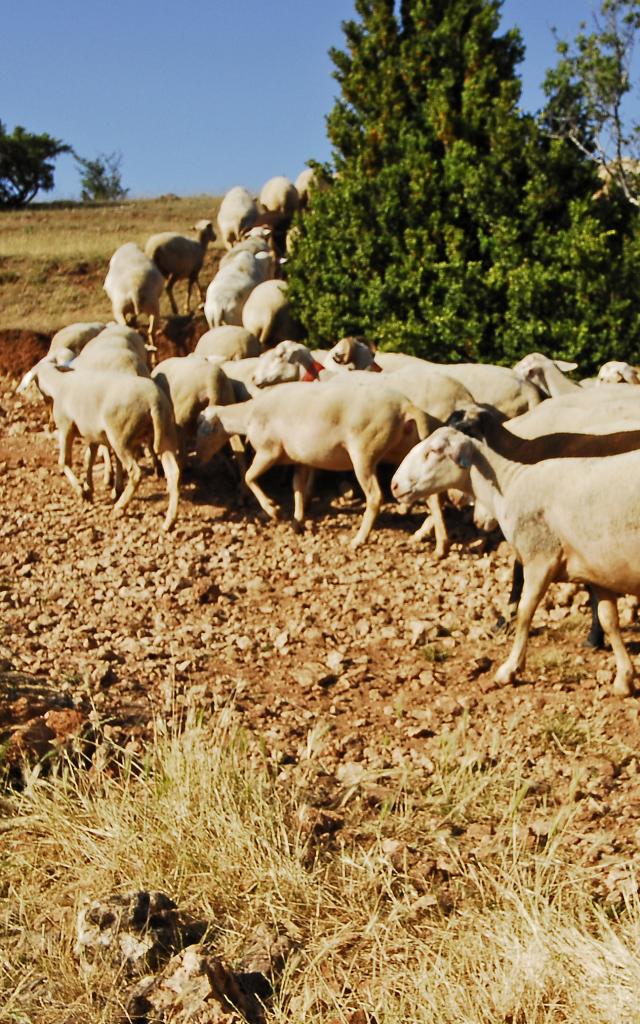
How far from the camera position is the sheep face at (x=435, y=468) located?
7.66 m

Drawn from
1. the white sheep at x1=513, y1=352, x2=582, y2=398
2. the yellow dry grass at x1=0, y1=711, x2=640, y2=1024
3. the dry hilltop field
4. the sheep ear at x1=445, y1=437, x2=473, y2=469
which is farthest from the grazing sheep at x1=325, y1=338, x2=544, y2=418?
the yellow dry grass at x1=0, y1=711, x2=640, y2=1024

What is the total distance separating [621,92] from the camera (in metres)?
13.1

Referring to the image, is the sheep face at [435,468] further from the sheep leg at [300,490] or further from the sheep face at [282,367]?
the sheep face at [282,367]

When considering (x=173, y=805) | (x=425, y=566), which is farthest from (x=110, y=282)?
(x=173, y=805)

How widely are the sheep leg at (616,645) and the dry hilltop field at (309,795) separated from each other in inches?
7.5

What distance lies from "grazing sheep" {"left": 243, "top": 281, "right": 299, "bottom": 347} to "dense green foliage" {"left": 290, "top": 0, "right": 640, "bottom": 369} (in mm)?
307

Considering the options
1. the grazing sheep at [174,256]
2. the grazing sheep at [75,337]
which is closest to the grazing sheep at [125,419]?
the grazing sheep at [75,337]

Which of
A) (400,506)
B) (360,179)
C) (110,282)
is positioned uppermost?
(360,179)

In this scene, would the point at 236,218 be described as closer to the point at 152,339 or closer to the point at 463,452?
the point at 152,339

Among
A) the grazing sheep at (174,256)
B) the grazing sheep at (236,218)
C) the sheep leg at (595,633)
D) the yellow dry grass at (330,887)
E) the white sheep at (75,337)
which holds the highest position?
the grazing sheep at (236,218)

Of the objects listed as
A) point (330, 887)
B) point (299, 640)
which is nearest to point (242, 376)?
point (299, 640)

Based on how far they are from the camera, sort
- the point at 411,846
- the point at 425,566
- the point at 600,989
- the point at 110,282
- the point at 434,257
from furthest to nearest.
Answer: the point at 110,282, the point at 434,257, the point at 425,566, the point at 411,846, the point at 600,989

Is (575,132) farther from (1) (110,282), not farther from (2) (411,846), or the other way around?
(2) (411,846)

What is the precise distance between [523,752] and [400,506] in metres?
5.08
